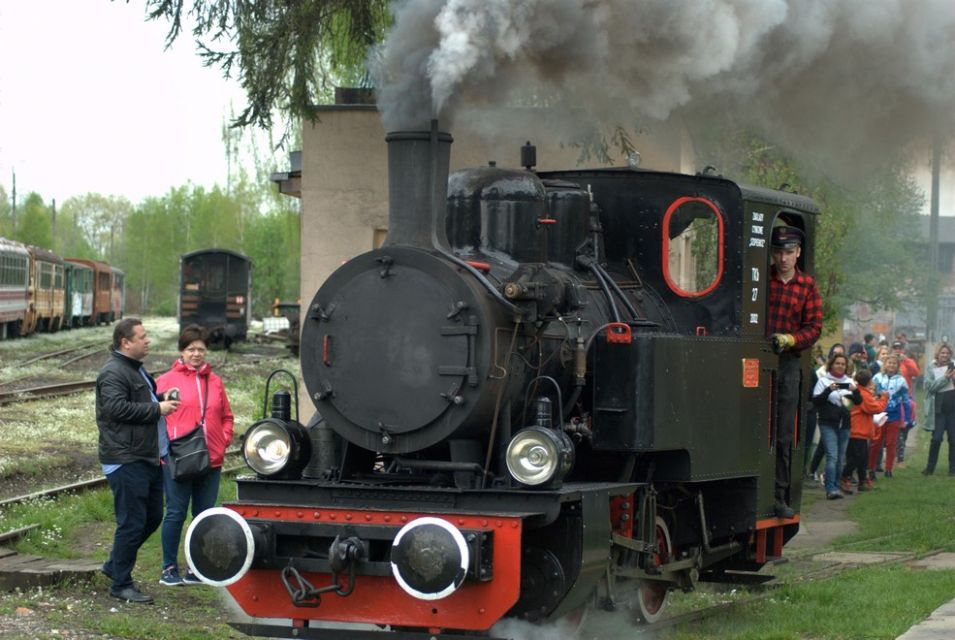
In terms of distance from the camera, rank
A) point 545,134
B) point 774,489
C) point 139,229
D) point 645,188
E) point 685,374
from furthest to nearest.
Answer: point 139,229 → point 545,134 → point 774,489 → point 645,188 → point 685,374

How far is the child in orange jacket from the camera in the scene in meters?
15.7

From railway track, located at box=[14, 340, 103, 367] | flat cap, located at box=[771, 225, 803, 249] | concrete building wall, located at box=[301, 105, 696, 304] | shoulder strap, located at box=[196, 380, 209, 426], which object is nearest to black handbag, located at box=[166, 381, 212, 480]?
shoulder strap, located at box=[196, 380, 209, 426]

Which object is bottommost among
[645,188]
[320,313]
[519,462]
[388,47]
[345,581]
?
[345,581]

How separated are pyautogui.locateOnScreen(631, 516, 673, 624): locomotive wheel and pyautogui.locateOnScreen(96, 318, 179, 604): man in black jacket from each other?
282cm

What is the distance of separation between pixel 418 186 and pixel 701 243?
2.48 m

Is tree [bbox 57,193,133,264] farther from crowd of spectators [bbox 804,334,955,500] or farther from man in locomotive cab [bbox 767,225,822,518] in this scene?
man in locomotive cab [bbox 767,225,822,518]

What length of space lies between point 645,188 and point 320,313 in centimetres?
227

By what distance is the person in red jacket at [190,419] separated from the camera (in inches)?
343

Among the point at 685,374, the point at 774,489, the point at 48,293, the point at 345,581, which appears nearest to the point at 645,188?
the point at 685,374

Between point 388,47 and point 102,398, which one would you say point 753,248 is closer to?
point 388,47

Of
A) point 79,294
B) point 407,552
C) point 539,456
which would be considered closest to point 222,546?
point 407,552

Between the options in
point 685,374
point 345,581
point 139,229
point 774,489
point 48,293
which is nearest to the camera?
point 345,581

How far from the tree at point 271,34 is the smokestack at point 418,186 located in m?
6.25

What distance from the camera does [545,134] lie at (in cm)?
1155
